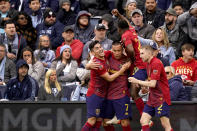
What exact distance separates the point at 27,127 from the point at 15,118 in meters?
0.31

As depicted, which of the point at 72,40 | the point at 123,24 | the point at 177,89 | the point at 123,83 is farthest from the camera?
the point at 72,40

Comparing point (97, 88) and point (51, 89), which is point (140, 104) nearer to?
point (97, 88)

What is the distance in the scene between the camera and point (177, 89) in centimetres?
1157

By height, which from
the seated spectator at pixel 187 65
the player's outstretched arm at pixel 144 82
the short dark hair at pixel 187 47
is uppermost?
the short dark hair at pixel 187 47

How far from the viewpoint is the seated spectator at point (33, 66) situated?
45.3 feet

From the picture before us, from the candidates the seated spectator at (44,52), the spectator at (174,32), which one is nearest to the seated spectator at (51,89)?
the seated spectator at (44,52)

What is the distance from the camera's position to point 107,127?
36.2ft

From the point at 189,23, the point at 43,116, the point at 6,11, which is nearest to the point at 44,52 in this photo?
the point at 6,11

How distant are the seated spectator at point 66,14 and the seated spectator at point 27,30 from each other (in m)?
0.96

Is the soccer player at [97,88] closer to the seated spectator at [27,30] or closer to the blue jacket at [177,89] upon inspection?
the blue jacket at [177,89]

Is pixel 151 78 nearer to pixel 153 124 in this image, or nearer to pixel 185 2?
pixel 153 124

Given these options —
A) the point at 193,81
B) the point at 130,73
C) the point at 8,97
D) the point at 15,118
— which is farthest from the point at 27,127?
the point at 193,81

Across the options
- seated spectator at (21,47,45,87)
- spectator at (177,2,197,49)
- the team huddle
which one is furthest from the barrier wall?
spectator at (177,2,197,49)

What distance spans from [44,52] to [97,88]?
14.1ft
